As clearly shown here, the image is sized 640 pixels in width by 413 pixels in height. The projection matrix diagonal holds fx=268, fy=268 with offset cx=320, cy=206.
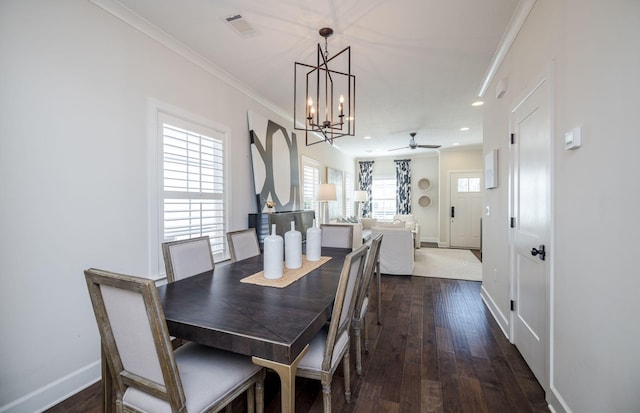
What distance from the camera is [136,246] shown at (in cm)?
226

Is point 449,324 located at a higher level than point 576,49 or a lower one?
lower

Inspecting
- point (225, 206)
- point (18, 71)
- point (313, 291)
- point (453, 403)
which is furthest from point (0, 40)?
point (453, 403)

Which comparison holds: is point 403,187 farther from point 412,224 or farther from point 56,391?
point 56,391

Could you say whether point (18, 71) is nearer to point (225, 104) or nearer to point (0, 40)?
point (0, 40)

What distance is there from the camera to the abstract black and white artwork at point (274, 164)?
146 inches

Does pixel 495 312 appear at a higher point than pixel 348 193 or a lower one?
lower

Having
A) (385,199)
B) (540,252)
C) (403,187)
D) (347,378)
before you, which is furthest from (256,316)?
(385,199)

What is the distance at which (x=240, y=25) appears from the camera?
2.31 m

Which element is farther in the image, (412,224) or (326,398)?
(412,224)

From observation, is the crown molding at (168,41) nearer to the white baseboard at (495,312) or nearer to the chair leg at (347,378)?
the chair leg at (347,378)

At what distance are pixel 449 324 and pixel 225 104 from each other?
3.59 m

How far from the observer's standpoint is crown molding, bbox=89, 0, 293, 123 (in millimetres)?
2062

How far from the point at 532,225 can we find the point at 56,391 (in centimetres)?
350

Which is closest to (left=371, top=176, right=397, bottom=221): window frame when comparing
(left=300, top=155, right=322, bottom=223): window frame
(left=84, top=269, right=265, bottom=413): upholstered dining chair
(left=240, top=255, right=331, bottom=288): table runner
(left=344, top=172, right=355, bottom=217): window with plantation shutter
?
(left=344, top=172, right=355, bottom=217): window with plantation shutter
